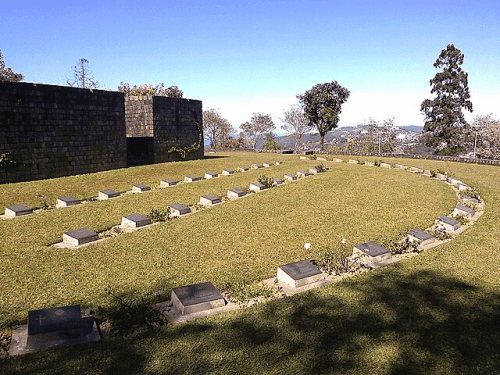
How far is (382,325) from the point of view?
13.2ft

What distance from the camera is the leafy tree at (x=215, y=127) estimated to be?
5462 cm

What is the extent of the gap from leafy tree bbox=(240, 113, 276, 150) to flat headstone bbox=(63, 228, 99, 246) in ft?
175

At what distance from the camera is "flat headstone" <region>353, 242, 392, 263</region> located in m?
6.40

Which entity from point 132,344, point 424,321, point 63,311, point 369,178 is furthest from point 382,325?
point 369,178

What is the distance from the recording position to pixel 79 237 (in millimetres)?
7262

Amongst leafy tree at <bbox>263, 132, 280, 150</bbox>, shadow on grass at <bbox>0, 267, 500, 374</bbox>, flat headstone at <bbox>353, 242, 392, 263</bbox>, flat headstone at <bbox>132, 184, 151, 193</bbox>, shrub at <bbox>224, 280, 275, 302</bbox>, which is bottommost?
shrub at <bbox>224, 280, 275, 302</bbox>

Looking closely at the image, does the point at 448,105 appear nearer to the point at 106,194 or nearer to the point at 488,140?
the point at 488,140

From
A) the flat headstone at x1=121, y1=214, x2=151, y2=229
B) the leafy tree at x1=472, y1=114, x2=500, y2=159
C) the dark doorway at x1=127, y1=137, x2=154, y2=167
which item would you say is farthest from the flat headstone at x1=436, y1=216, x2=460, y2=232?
the leafy tree at x1=472, y1=114, x2=500, y2=159

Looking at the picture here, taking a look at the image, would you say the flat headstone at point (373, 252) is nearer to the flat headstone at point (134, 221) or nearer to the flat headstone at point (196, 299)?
the flat headstone at point (196, 299)

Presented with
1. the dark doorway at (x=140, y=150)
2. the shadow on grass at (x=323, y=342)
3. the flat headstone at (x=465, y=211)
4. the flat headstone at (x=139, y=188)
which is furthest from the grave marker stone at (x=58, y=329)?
the dark doorway at (x=140, y=150)

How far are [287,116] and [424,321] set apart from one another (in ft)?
177

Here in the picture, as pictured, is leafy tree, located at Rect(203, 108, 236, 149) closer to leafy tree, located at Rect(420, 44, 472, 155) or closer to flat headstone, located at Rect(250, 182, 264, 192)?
leafy tree, located at Rect(420, 44, 472, 155)

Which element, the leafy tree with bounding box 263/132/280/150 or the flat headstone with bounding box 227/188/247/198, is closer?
the flat headstone with bounding box 227/188/247/198

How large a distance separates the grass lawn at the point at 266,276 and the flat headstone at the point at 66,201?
1.89 ft
